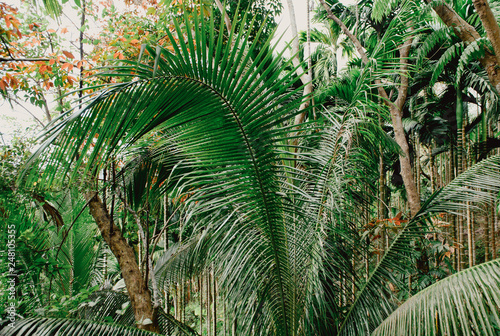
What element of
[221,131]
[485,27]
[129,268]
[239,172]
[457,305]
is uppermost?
[485,27]

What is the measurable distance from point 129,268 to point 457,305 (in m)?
2.21

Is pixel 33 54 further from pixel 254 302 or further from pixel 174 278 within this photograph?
pixel 254 302

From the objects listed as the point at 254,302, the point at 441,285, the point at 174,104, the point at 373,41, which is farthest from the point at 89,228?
the point at 373,41

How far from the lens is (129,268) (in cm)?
253

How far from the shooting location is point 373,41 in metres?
4.62

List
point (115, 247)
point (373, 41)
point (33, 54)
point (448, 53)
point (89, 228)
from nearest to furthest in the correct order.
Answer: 1. point (115, 247)
2. point (33, 54)
3. point (448, 53)
4. point (89, 228)
5. point (373, 41)

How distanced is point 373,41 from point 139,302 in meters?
4.48

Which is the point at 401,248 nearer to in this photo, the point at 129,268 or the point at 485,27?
the point at 485,27

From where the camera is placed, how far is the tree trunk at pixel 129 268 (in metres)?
2.37

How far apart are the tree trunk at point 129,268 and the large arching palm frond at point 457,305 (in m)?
1.61

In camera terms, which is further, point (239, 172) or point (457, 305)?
point (239, 172)

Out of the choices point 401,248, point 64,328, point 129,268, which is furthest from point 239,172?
point 129,268

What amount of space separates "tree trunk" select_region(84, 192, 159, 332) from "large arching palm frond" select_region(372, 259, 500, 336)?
1.61 m

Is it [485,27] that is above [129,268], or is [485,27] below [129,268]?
above
